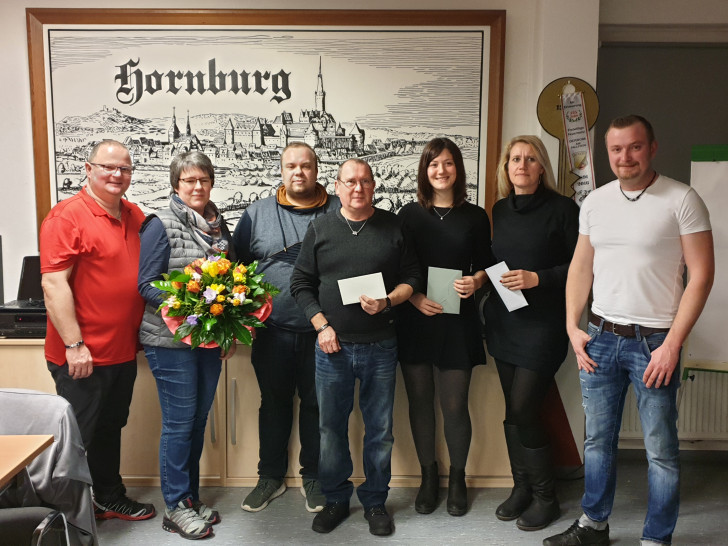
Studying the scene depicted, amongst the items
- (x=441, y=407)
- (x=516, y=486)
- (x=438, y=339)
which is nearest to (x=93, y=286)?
(x=438, y=339)

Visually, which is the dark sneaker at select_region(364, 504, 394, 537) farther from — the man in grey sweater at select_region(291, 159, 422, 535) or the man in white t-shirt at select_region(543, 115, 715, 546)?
the man in white t-shirt at select_region(543, 115, 715, 546)

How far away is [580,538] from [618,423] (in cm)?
51

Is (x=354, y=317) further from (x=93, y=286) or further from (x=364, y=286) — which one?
(x=93, y=286)

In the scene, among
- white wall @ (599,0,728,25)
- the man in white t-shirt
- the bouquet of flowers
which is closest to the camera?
the man in white t-shirt

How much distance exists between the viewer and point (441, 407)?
2.71 m

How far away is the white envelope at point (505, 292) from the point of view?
248cm

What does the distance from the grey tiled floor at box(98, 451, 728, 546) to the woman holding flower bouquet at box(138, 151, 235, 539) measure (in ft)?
0.49

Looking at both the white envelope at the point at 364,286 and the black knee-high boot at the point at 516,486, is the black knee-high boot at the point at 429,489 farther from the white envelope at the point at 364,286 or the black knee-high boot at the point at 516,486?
the white envelope at the point at 364,286

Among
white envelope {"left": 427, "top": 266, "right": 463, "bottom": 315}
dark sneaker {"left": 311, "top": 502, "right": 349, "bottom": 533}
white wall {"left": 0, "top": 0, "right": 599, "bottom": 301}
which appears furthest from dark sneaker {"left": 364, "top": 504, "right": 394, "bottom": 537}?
white wall {"left": 0, "top": 0, "right": 599, "bottom": 301}

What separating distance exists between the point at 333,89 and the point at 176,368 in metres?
1.77

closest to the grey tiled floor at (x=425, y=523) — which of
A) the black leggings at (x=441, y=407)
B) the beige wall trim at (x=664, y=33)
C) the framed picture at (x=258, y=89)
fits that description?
the black leggings at (x=441, y=407)

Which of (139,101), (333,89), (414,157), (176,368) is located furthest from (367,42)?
(176,368)

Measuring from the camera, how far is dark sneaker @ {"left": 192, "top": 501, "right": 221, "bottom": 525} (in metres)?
2.60

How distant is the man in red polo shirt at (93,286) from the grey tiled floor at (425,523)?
1.82 ft
